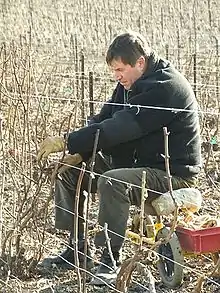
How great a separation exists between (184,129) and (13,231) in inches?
41.9

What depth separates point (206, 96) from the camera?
7.70 m

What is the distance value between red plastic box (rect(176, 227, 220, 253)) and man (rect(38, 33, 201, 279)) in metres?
0.28

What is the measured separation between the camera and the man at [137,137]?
400 centimetres

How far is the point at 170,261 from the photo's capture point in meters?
3.97

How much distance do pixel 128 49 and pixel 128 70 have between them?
0.39 ft

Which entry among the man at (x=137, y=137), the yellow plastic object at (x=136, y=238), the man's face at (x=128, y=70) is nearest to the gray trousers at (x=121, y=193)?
the man at (x=137, y=137)

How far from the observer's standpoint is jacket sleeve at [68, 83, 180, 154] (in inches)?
159

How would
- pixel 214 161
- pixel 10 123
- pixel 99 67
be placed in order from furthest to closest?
pixel 99 67, pixel 214 161, pixel 10 123

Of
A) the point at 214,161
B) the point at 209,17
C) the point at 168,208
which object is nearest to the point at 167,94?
the point at 168,208

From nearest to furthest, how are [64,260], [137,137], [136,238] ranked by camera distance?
1. [137,137]
2. [136,238]
3. [64,260]

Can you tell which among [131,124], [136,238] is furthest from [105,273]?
[131,124]

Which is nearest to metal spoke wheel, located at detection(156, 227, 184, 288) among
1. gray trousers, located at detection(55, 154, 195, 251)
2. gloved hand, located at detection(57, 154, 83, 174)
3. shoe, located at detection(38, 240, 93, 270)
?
gray trousers, located at detection(55, 154, 195, 251)

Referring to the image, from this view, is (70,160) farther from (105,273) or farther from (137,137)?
(105,273)

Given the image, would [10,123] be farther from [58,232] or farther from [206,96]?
[206,96]
